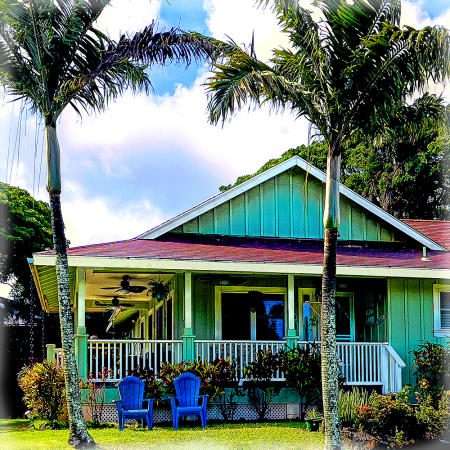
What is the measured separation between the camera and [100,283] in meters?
18.3

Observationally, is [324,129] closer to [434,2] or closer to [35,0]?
[434,2]

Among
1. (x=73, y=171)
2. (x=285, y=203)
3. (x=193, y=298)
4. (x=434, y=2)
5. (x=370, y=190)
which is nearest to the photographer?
(x=434, y=2)

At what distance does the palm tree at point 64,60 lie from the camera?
35.4 ft

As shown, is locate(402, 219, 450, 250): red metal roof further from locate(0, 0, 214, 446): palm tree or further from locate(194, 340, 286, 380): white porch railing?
locate(0, 0, 214, 446): palm tree

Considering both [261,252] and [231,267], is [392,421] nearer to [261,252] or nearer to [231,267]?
[231,267]

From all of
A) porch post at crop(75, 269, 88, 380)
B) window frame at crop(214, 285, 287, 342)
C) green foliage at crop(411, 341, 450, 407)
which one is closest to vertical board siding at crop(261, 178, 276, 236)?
window frame at crop(214, 285, 287, 342)

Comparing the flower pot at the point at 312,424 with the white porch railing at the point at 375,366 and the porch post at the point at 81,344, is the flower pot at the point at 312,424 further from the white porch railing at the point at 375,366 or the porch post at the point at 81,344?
the porch post at the point at 81,344

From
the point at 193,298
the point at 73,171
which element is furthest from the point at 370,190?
the point at 73,171

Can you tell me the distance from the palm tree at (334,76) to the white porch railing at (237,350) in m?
4.20

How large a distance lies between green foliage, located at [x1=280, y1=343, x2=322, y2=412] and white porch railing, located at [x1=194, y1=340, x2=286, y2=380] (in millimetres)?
371

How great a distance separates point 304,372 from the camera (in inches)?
561

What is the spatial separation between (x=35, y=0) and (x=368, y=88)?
5.17 m

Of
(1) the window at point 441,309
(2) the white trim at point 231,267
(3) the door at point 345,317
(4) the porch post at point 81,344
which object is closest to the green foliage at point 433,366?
(1) the window at point 441,309

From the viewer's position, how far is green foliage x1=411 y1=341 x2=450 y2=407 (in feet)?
48.9
